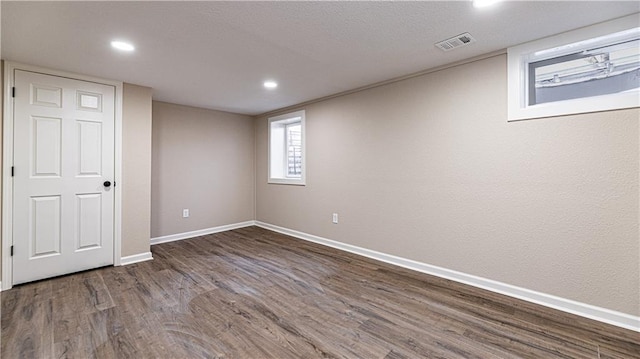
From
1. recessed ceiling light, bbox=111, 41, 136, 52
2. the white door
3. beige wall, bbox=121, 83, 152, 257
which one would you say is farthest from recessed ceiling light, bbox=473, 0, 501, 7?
the white door

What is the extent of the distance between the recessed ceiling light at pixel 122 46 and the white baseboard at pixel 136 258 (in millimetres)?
2426

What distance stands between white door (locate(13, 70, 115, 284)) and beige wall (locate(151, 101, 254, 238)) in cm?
109

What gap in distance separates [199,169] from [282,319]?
3492mm

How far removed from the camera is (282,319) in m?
2.17

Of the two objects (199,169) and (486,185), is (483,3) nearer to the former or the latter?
(486,185)

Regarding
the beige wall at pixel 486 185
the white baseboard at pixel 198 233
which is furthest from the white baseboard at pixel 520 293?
the white baseboard at pixel 198 233

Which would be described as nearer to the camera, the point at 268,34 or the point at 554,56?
the point at 268,34

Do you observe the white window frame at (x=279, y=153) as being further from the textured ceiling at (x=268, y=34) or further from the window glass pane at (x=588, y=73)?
the window glass pane at (x=588, y=73)

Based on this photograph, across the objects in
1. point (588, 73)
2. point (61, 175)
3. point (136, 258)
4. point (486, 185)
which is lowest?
point (136, 258)

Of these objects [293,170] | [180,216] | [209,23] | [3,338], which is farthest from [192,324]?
[293,170]

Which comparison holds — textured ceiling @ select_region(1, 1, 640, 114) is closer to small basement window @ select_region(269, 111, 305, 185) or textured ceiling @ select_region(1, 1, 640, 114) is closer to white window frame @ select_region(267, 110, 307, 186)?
white window frame @ select_region(267, 110, 307, 186)

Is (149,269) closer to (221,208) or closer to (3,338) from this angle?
(3,338)

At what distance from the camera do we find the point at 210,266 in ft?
Result: 10.9

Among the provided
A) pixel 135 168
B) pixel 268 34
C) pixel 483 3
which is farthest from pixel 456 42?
pixel 135 168
